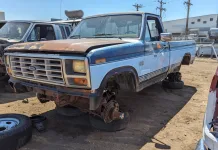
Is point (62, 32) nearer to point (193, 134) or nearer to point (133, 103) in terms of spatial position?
point (133, 103)

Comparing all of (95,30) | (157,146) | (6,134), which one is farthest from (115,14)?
(6,134)

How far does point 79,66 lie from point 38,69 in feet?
2.74

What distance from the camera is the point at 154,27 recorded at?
17.5 feet

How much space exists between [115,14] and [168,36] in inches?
50.5

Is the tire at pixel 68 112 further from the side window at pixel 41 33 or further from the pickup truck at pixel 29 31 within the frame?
the side window at pixel 41 33

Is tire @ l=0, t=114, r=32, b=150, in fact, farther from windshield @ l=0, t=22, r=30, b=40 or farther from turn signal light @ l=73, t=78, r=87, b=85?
windshield @ l=0, t=22, r=30, b=40

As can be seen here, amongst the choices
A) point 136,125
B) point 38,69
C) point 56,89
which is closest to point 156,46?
point 136,125

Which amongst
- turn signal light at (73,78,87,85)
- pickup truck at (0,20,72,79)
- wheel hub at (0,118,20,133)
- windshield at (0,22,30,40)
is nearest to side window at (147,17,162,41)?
turn signal light at (73,78,87,85)

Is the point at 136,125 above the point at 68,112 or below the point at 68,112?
below

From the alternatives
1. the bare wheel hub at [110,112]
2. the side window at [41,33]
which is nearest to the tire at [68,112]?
the bare wheel hub at [110,112]

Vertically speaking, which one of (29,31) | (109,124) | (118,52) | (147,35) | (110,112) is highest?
(29,31)

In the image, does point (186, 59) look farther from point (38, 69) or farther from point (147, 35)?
point (38, 69)

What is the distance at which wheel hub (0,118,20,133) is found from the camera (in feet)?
12.2

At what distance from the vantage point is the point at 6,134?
325 centimetres
